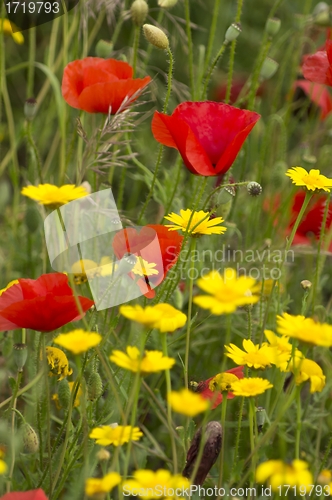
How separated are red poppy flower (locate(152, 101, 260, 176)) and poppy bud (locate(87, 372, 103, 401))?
253 mm

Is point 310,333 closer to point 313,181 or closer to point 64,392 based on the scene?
point 313,181

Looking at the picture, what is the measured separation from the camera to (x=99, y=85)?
93 centimetres

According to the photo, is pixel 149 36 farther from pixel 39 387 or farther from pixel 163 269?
pixel 39 387

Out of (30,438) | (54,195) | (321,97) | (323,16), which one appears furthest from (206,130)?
(321,97)

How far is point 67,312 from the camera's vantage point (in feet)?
2.28

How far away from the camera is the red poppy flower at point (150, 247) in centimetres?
80

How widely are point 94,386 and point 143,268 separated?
0.14 meters

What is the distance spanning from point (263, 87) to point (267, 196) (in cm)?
50

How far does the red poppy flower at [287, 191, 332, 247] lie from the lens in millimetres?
1234

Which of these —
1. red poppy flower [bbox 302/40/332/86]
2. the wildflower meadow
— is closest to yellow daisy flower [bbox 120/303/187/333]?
the wildflower meadow

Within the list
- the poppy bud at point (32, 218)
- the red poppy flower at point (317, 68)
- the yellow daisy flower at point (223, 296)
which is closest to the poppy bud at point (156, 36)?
the red poppy flower at point (317, 68)

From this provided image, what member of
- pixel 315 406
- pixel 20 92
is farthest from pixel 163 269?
pixel 20 92

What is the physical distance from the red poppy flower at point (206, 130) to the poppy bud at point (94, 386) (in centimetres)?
25

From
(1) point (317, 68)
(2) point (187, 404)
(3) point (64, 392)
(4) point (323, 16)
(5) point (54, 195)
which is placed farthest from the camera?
(4) point (323, 16)
